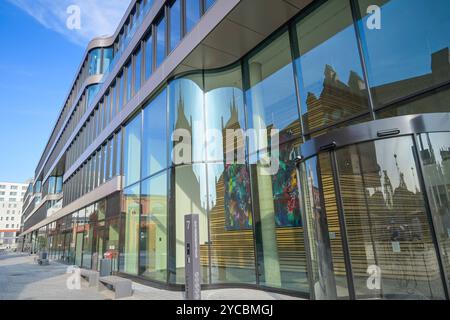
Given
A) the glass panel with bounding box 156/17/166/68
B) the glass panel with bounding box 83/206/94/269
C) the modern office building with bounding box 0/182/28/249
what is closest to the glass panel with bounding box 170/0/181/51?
the glass panel with bounding box 156/17/166/68

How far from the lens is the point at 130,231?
14023 mm

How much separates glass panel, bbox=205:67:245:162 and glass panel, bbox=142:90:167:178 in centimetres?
196

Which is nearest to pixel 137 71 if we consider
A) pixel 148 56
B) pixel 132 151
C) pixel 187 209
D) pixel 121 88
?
pixel 148 56

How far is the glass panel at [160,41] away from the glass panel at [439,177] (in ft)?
33.6

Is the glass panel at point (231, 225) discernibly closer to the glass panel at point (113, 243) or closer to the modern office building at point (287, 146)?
the modern office building at point (287, 146)

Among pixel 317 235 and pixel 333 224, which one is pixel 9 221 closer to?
pixel 317 235

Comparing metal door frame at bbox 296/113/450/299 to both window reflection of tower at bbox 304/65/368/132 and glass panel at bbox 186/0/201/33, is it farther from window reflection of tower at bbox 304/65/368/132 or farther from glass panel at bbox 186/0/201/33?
glass panel at bbox 186/0/201/33

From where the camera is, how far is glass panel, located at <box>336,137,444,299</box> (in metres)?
4.68

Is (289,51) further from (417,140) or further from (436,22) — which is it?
(417,140)

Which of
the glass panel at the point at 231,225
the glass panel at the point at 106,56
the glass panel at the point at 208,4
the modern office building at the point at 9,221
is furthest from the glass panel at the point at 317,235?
the modern office building at the point at 9,221

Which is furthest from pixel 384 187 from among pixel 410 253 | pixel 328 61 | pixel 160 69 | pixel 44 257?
pixel 44 257

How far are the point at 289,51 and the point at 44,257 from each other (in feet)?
86.3

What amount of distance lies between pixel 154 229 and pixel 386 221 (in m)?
8.70

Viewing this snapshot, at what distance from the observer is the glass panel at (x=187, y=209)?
10055 mm
